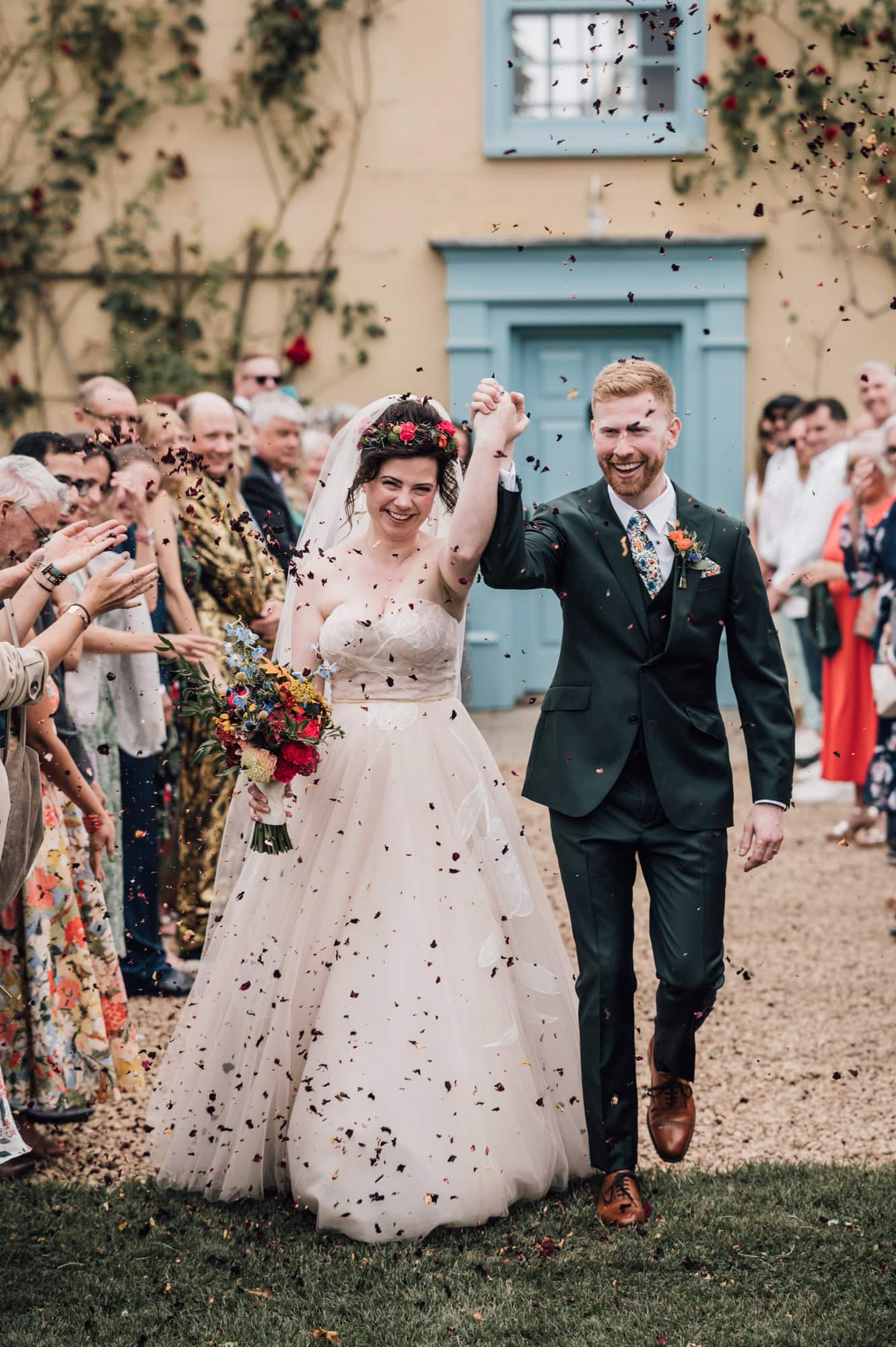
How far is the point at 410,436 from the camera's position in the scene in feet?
13.5

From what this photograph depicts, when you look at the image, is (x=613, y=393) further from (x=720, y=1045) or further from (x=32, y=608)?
(x=720, y=1045)

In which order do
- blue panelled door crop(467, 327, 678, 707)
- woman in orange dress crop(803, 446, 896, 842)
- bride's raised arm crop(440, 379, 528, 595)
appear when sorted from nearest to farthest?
bride's raised arm crop(440, 379, 528, 595), woman in orange dress crop(803, 446, 896, 842), blue panelled door crop(467, 327, 678, 707)

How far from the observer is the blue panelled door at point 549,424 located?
10.7 m

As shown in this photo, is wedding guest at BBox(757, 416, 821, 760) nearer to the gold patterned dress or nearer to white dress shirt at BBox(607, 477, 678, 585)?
the gold patterned dress

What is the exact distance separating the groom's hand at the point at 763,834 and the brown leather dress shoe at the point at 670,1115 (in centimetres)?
59

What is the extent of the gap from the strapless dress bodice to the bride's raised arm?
449 mm

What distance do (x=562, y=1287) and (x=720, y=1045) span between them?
77.6 inches

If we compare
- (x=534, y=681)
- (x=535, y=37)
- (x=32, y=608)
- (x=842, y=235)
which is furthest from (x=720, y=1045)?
(x=535, y=37)

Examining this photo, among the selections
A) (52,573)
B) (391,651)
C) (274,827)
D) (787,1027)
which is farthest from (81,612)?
(787,1027)

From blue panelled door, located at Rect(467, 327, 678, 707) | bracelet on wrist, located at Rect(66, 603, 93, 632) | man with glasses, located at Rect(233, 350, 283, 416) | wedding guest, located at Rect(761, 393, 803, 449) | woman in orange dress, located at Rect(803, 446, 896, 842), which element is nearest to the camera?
bracelet on wrist, located at Rect(66, 603, 93, 632)

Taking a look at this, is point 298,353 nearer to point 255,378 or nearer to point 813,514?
point 255,378

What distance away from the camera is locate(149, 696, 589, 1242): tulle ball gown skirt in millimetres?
3867

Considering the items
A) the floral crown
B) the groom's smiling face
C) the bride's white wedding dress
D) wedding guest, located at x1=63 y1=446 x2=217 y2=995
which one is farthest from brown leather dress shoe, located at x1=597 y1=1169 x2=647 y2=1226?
wedding guest, located at x1=63 y1=446 x2=217 y2=995

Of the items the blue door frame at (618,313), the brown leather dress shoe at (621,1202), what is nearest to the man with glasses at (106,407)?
the brown leather dress shoe at (621,1202)
